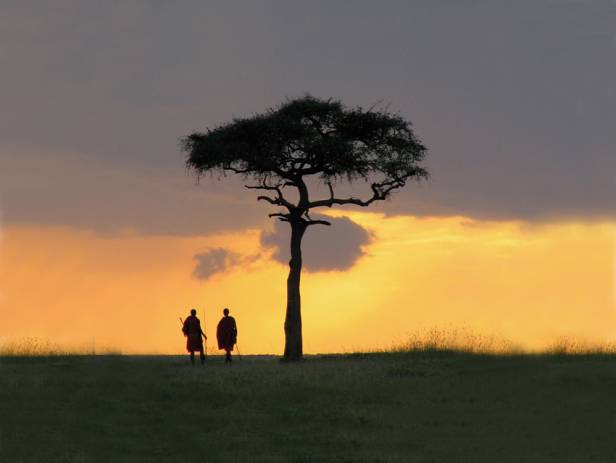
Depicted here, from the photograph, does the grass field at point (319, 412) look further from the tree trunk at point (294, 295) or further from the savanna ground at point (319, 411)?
the tree trunk at point (294, 295)

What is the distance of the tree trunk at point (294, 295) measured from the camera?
4200 centimetres

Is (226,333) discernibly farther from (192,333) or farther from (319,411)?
(319,411)

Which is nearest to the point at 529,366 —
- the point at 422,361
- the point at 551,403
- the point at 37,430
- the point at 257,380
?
the point at 422,361

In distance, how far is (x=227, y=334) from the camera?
3988cm

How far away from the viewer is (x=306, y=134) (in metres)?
42.2

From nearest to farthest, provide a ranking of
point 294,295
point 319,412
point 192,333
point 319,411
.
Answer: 1. point 319,412
2. point 319,411
3. point 192,333
4. point 294,295

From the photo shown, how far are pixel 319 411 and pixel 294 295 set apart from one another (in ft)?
51.9

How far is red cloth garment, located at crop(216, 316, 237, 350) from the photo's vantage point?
3981 centimetres

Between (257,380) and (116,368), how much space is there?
6513mm

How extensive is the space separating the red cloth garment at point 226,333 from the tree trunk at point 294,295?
291 cm

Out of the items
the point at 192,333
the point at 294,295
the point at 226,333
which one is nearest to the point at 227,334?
the point at 226,333

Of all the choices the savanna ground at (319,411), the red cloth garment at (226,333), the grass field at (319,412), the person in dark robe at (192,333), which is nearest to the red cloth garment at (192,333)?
the person in dark robe at (192,333)

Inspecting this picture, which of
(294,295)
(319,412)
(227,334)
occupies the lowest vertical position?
(319,412)

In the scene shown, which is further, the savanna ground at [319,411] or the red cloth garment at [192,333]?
the red cloth garment at [192,333]
